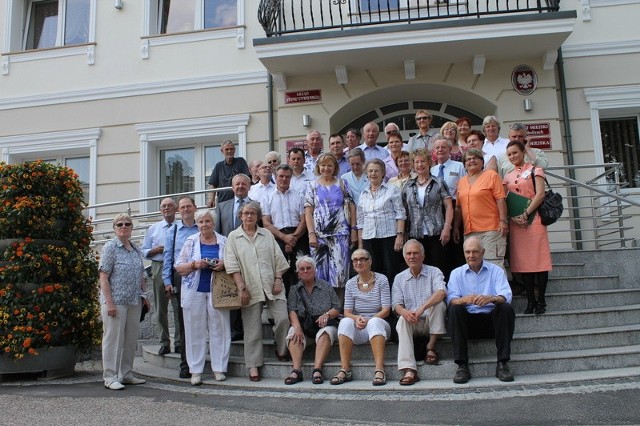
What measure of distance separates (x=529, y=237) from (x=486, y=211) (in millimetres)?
551

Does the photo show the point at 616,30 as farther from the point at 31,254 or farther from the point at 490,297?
the point at 31,254

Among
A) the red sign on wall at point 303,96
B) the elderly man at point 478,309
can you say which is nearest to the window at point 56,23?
the red sign on wall at point 303,96

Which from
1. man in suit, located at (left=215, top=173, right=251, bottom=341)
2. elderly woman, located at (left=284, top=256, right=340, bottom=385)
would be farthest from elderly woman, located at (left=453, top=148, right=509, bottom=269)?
man in suit, located at (left=215, top=173, right=251, bottom=341)

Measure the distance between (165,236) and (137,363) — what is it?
1.64 m

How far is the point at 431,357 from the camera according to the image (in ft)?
18.7

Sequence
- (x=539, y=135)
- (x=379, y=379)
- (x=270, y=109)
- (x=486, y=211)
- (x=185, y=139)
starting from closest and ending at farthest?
1. (x=379, y=379)
2. (x=486, y=211)
3. (x=539, y=135)
4. (x=270, y=109)
5. (x=185, y=139)

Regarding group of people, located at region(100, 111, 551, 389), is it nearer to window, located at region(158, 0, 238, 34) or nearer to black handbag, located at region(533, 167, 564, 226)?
black handbag, located at region(533, 167, 564, 226)

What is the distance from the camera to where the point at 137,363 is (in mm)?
7387

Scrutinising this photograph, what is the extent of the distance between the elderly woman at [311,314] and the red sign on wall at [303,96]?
4.82 m

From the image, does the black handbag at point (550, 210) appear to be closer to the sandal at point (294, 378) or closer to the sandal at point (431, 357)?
the sandal at point (431, 357)

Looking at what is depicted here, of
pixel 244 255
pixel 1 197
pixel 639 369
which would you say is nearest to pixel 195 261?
pixel 244 255

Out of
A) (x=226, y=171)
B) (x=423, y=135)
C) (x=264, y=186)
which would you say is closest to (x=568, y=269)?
(x=423, y=135)

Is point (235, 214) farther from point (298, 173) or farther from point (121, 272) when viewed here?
point (121, 272)

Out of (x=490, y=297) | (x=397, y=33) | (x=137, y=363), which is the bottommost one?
(x=137, y=363)
